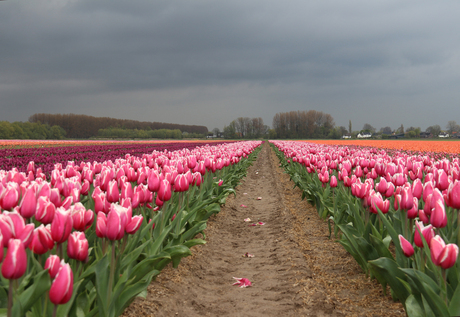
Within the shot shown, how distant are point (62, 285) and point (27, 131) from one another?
114 metres

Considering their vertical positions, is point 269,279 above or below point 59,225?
below

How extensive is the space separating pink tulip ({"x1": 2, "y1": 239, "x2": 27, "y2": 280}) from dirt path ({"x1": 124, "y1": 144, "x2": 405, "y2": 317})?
168 cm

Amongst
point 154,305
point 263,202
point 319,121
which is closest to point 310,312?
point 154,305

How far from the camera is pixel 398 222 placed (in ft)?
11.3

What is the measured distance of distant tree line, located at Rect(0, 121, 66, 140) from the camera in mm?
89250

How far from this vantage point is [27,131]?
97312 mm

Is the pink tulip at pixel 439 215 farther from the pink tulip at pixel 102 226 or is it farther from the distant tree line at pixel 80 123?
the distant tree line at pixel 80 123

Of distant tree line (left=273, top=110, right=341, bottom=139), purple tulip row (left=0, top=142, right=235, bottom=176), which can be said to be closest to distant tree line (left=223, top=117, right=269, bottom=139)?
distant tree line (left=273, top=110, right=341, bottom=139)

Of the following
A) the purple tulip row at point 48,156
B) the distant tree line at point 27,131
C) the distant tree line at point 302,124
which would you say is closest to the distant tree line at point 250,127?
the distant tree line at point 302,124

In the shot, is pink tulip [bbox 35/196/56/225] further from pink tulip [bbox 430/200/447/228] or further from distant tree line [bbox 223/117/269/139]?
distant tree line [bbox 223/117/269/139]

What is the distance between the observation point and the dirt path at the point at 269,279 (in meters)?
3.39

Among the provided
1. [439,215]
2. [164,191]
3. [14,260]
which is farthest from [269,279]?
[14,260]

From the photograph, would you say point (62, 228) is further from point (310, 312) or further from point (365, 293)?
point (365, 293)

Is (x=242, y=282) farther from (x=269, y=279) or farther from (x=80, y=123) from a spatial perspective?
(x=80, y=123)
